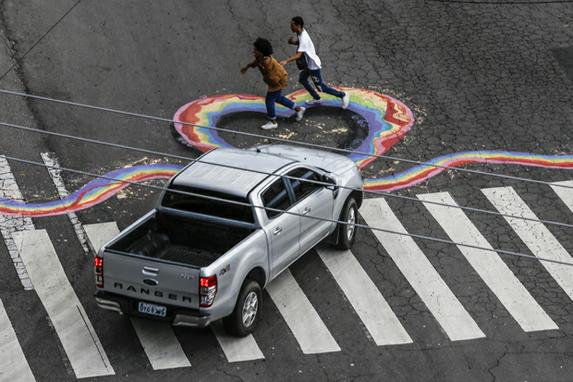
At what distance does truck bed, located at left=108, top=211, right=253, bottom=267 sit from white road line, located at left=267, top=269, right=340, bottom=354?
1399 mm

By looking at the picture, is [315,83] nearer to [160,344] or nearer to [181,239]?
[181,239]

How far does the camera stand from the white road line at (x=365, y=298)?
14.7 m

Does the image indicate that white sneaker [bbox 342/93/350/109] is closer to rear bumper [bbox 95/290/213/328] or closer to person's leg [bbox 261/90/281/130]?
person's leg [bbox 261/90/281/130]

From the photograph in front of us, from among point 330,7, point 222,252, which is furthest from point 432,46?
point 222,252

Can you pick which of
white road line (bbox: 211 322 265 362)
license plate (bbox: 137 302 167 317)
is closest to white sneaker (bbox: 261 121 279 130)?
white road line (bbox: 211 322 265 362)

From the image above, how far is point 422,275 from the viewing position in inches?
628

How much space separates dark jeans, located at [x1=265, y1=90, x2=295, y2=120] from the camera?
19219 millimetres

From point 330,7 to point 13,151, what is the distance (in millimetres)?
8169

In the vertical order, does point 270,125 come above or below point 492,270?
above

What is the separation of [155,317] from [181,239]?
133 centimetres

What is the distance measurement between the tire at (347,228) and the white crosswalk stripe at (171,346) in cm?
246

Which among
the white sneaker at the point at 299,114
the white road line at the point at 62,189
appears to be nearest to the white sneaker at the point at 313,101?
the white sneaker at the point at 299,114

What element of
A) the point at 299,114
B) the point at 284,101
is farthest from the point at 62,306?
the point at 299,114

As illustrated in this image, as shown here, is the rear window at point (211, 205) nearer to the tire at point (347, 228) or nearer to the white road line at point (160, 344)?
the white road line at point (160, 344)
